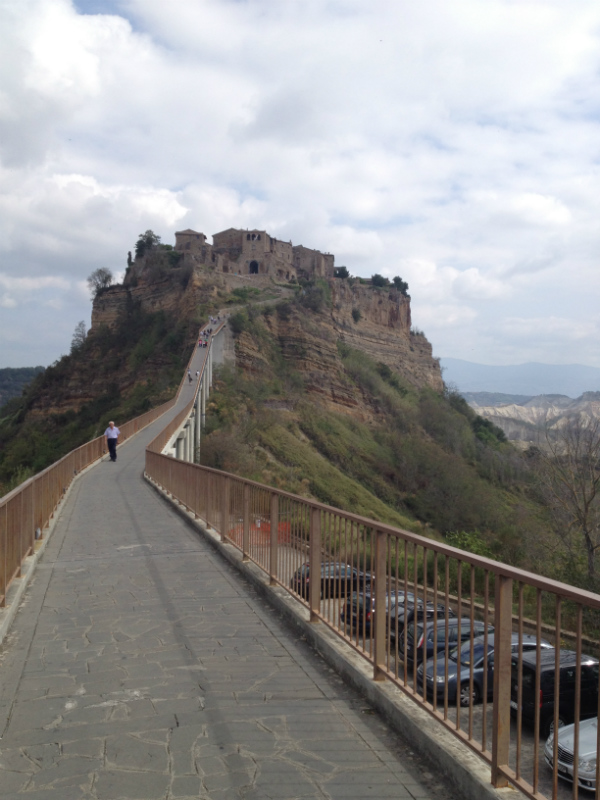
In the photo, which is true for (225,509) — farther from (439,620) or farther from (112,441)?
(112,441)

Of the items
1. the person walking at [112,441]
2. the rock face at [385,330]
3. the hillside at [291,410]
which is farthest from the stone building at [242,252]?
the person walking at [112,441]

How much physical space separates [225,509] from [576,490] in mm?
18858

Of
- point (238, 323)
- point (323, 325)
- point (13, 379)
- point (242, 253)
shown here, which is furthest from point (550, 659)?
point (13, 379)

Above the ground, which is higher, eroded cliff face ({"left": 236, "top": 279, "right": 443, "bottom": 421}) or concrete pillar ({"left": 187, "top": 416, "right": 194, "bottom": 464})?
eroded cliff face ({"left": 236, "top": 279, "right": 443, "bottom": 421})

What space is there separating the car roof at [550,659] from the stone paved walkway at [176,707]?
848mm

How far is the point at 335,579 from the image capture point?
589cm

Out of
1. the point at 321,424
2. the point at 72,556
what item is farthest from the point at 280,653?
the point at 321,424

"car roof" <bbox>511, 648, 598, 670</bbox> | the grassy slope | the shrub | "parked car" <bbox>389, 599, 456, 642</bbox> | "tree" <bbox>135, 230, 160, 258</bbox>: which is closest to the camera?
"car roof" <bbox>511, 648, 598, 670</bbox>

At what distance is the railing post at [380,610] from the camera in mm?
4734

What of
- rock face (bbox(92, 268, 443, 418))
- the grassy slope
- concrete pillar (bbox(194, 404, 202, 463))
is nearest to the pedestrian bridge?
the grassy slope

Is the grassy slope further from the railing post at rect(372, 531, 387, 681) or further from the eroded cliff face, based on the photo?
the railing post at rect(372, 531, 387, 681)

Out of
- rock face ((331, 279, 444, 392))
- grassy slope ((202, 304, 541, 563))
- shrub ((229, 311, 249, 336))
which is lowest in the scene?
grassy slope ((202, 304, 541, 563))

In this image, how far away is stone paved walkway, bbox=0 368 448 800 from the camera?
3.60m

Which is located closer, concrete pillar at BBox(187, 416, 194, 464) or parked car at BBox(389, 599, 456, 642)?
parked car at BBox(389, 599, 456, 642)
